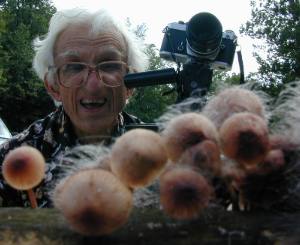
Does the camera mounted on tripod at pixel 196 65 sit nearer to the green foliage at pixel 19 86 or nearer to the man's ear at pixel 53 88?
the man's ear at pixel 53 88

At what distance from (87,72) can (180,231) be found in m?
1.80

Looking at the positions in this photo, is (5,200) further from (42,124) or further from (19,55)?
(19,55)

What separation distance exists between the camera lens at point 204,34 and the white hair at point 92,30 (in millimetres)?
916

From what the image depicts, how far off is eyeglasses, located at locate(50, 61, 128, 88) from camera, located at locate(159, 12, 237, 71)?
0.44 m

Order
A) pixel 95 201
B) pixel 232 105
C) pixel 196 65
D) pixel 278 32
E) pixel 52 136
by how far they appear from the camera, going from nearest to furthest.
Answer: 1. pixel 95 201
2. pixel 232 105
3. pixel 196 65
4. pixel 52 136
5. pixel 278 32

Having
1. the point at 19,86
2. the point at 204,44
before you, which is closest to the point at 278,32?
the point at 19,86

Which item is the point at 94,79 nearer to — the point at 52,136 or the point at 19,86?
the point at 52,136

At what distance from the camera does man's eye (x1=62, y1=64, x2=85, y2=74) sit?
96.7 inches

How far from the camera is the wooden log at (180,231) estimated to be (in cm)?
74

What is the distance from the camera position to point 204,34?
1640 millimetres

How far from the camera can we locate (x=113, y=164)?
691 millimetres

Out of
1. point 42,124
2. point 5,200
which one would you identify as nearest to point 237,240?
point 5,200

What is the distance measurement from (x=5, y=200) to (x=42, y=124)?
63 centimetres

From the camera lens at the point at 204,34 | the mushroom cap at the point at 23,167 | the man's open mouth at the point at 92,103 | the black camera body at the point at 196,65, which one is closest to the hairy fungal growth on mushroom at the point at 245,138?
the mushroom cap at the point at 23,167
